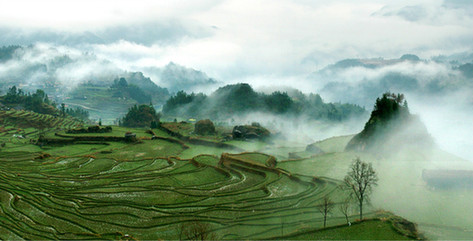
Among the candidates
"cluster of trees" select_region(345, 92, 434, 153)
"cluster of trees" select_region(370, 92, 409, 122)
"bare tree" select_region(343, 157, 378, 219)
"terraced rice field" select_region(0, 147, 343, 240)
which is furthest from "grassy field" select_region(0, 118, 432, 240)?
"cluster of trees" select_region(370, 92, 409, 122)

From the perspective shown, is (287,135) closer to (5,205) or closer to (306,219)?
(306,219)

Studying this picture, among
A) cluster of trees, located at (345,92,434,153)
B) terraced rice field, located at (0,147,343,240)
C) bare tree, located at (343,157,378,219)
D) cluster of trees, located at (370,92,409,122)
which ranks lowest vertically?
terraced rice field, located at (0,147,343,240)

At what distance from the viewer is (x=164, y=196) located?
54.2m

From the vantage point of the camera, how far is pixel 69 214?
46156 millimetres

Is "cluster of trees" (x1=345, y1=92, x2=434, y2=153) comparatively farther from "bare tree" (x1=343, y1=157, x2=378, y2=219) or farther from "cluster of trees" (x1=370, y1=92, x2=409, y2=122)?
"bare tree" (x1=343, y1=157, x2=378, y2=219)

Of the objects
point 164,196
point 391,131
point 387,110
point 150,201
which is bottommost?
point 150,201

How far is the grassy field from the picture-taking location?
135 feet

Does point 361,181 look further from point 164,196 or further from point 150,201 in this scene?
point 150,201

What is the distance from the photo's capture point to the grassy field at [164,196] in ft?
135

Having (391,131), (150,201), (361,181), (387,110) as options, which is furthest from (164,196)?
(387,110)

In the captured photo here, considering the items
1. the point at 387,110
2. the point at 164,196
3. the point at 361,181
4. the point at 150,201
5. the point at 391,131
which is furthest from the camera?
the point at 387,110

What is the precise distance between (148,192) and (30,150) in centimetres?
6887

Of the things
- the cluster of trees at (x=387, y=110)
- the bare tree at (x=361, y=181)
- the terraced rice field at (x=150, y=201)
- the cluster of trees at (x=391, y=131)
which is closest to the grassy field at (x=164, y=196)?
the terraced rice field at (x=150, y=201)

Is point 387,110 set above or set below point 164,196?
above
